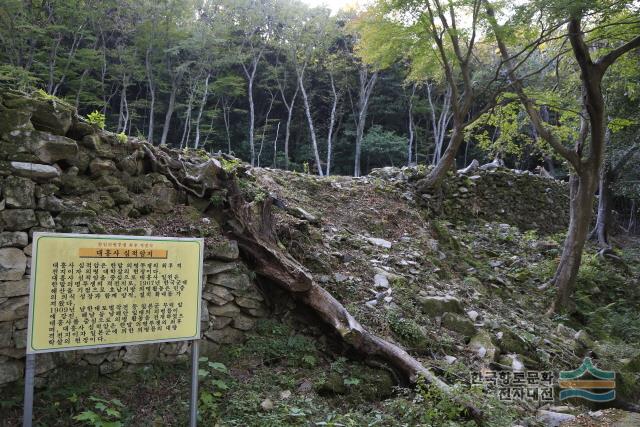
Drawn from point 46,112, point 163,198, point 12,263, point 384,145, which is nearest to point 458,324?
point 163,198

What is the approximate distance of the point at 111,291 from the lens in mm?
2824

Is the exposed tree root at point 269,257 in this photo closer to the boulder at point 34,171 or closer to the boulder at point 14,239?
the boulder at point 34,171

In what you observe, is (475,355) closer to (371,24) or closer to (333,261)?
(333,261)

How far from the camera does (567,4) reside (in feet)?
19.9

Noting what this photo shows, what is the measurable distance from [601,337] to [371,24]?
751 cm

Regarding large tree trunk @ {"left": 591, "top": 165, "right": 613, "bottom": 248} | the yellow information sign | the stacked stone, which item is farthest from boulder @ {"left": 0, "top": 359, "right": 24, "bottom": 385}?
large tree trunk @ {"left": 591, "top": 165, "right": 613, "bottom": 248}

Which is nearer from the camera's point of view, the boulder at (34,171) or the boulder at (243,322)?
the boulder at (34,171)

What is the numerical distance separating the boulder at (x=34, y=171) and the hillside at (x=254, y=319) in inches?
0.5

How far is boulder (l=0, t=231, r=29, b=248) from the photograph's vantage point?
11.0 feet

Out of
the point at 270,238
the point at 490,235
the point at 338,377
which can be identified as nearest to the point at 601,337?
the point at 490,235

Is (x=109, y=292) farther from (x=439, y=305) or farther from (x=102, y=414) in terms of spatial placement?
(x=439, y=305)

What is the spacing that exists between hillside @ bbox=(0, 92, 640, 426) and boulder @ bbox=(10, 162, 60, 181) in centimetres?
1

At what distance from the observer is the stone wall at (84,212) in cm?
337

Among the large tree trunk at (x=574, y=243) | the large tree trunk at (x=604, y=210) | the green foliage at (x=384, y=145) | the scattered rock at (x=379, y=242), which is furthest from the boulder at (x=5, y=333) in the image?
the green foliage at (x=384, y=145)
